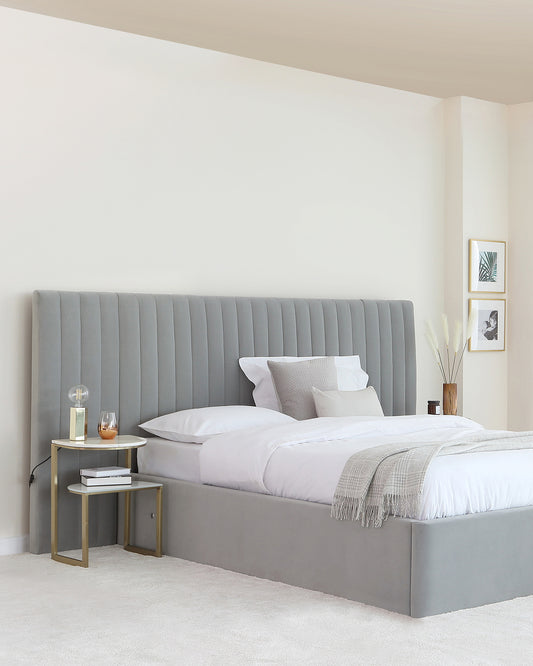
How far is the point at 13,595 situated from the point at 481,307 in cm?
389

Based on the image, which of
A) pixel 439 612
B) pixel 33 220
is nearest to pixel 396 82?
pixel 33 220

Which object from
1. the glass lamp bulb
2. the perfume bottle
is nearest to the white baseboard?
the perfume bottle

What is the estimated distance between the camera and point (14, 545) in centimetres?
503

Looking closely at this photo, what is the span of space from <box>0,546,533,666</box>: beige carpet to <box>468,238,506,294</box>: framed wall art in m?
3.16

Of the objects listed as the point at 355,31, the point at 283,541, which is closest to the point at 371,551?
the point at 283,541

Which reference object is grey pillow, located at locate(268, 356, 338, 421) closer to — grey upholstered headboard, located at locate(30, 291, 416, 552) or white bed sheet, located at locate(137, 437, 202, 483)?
grey upholstered headboard, located at locate(30, 291, 416, 552)

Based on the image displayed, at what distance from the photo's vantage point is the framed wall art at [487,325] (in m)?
6.90

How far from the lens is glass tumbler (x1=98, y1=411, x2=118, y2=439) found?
16.0ft

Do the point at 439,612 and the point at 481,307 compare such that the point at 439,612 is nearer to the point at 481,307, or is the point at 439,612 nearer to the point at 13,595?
the point at 13,595

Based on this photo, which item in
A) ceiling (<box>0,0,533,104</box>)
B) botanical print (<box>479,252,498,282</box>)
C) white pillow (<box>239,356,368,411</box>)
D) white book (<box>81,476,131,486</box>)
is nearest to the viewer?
white book (<box>81,476,131,486</box>)

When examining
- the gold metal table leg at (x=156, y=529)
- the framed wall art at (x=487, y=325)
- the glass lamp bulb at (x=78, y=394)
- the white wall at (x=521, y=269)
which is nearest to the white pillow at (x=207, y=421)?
the gold metal table leg at (x=156, y=529)

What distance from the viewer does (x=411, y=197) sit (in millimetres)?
6738

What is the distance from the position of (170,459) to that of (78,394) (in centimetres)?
55

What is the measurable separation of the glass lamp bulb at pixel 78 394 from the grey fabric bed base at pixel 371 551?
0.68m
